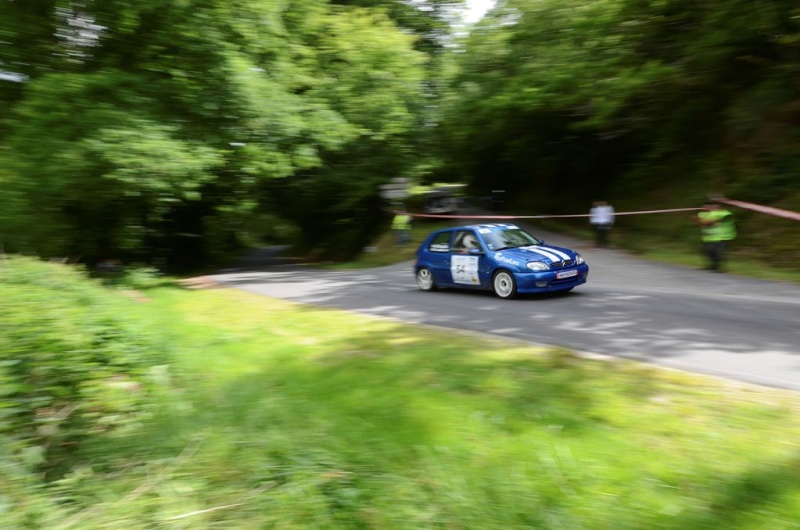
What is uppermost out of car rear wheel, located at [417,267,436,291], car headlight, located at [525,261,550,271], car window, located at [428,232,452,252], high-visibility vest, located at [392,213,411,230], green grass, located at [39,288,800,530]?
high-visibility vest, located at [392,213,411,230]

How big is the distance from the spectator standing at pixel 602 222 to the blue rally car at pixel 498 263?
24.0 ft

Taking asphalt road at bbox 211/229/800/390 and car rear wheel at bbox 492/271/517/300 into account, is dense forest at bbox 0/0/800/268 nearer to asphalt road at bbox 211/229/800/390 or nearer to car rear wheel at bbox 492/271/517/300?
asphalt road at bbox 211/229/800/390

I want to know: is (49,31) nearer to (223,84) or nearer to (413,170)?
(223,84)

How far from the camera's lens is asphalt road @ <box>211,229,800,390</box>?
7375mm

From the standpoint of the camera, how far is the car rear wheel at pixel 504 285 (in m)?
12.1

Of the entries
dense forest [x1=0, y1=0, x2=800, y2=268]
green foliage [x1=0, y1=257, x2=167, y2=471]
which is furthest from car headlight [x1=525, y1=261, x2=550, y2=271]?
dense forest [x1=0, y1=0, x2=800, y2=268]

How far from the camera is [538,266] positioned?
38.9ft

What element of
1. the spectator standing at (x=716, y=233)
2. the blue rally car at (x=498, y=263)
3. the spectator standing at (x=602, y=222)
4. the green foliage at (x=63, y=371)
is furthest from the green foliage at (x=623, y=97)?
the green foliage at (x=63, y=371)

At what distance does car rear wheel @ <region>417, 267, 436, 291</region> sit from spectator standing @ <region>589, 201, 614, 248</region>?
773cm

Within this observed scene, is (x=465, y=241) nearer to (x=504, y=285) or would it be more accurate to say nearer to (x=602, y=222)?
(x=504, y=285)

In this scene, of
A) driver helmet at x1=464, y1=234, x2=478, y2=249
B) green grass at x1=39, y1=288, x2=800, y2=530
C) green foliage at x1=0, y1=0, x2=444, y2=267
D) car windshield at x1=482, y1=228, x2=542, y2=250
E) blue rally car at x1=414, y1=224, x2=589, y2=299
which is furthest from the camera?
green foliage at x1=0, y1=0, x2=444, y2=267

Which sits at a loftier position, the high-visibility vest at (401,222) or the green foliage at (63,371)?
the high-visibility vest at (401,222)

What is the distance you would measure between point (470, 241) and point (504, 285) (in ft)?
4.58

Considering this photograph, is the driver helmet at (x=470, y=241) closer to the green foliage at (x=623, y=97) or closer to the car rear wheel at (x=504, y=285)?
the car rear wheel at (x=504, y=285)
